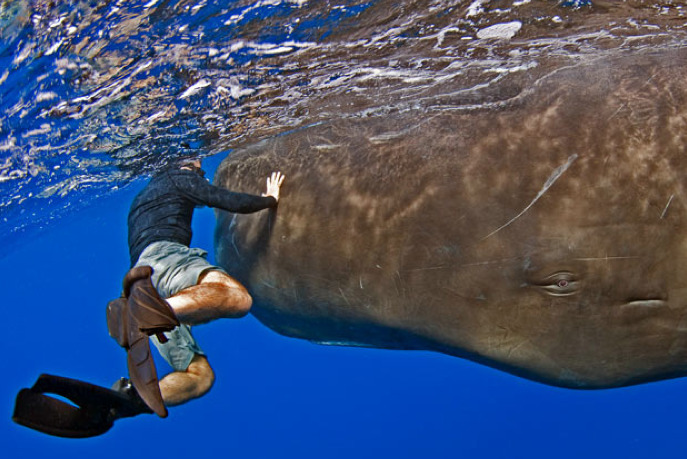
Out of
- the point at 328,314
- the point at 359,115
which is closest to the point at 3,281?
the point at 359,115

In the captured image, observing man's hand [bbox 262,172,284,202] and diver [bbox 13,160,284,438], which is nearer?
diver [bbox 13,160,284,438]

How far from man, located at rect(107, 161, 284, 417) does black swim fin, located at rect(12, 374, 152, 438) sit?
14cm

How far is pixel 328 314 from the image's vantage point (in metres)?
3.89

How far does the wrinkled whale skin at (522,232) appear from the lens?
2721 mm

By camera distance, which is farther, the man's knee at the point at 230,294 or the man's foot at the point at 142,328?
the man's knee at the point at 230,294

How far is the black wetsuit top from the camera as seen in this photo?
5.00 m

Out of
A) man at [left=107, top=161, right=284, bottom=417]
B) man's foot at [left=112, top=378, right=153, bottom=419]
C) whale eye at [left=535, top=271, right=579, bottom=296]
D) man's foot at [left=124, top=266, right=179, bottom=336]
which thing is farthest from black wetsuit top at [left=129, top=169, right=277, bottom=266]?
whale eye at [left=535, top=271, right=579, bottom=296]

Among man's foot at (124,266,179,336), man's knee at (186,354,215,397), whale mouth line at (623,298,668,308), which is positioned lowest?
man's knee at (186,354,215,397)

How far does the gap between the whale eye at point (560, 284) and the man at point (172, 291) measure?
224 centimetres

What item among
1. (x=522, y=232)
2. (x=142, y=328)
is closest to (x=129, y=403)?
(x=142, y=328)

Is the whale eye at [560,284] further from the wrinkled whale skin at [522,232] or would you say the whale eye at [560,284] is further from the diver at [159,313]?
the diver at [159,313]

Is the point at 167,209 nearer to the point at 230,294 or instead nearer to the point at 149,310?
the point at 230,294

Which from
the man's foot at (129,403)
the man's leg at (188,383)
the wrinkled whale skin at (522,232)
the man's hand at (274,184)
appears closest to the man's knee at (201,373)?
the man's leg at (188,383)

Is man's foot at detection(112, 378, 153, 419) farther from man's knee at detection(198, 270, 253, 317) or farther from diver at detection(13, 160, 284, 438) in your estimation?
man's knee at detection(198, 270, 253, 317)
